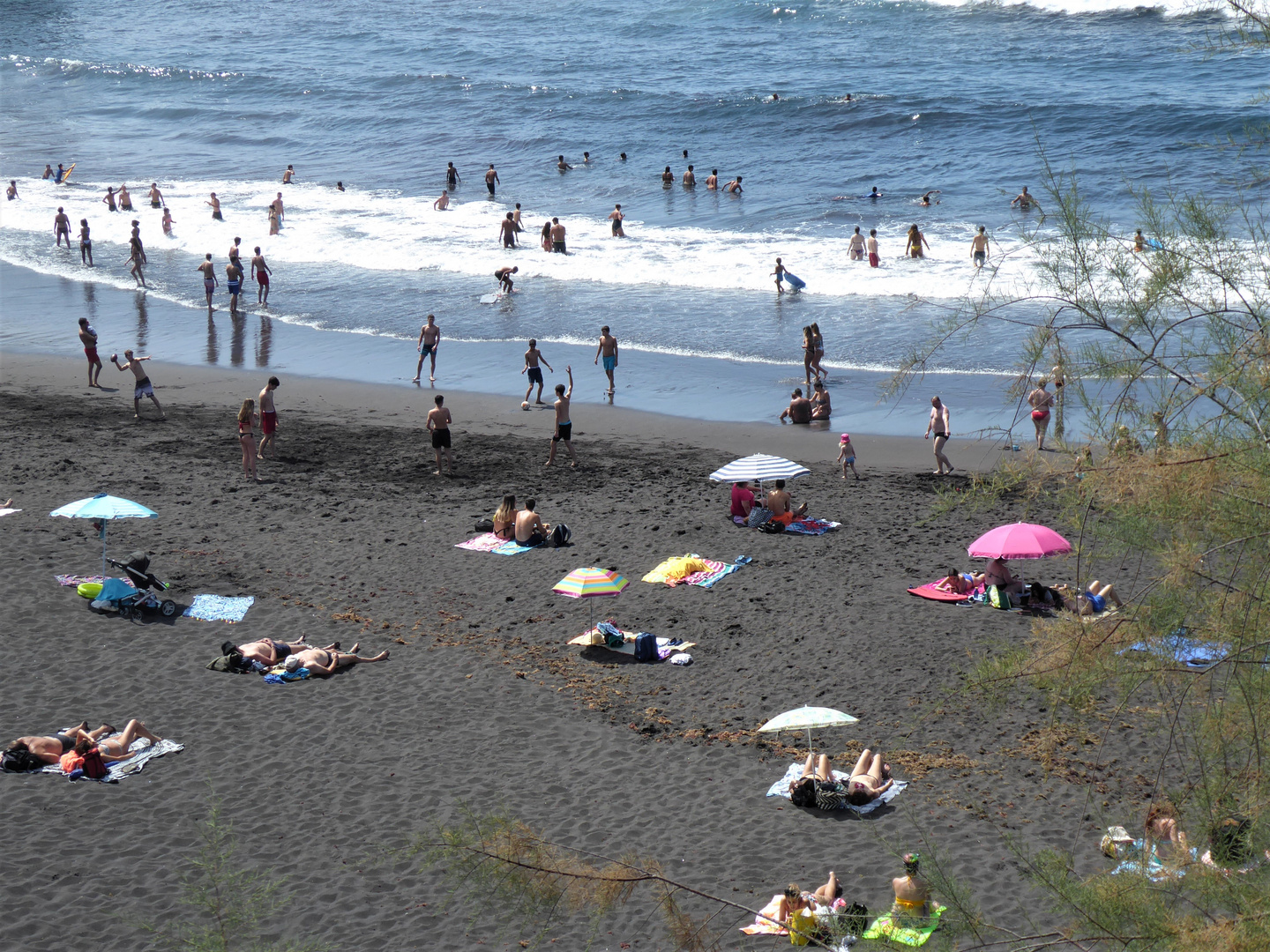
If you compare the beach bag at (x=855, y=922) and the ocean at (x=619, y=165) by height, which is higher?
the ocean at (x=619, y=165)

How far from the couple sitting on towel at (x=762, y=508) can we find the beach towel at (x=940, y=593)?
2401mm

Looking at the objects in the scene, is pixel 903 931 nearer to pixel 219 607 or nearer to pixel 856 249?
pixel 219 607

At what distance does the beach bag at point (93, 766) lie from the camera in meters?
9.18

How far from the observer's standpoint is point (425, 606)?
12.8 meters

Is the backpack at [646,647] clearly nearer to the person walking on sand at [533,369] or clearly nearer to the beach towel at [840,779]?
the beach towel at [840,779]

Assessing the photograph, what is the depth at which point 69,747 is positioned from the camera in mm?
9547

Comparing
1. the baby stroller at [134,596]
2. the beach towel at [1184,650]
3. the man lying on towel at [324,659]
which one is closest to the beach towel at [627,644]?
the man lying on towel at [324,659]

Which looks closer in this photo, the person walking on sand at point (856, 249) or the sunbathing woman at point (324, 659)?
the sunbathing woman at point (324, 659)

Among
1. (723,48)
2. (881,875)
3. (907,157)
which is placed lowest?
(881,875)

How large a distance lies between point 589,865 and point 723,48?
57.0 m

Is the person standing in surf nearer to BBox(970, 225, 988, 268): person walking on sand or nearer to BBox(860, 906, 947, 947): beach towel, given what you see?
BBox(970, 225, 988, 268): person walking on sand

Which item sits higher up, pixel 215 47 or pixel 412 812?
pixel 215 47

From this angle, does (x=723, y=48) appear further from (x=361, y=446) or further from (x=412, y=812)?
(x=412, y=812)

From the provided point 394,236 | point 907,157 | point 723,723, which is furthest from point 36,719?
point 907,157
